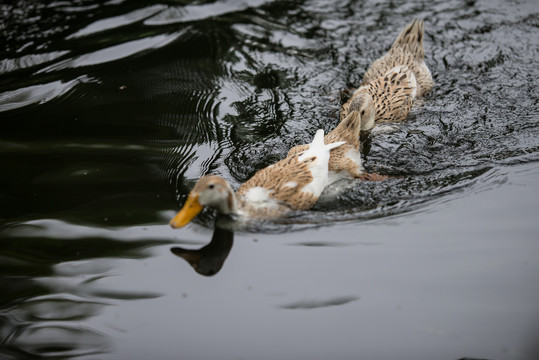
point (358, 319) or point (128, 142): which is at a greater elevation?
point (128, 142)

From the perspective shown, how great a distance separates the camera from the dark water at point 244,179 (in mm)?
4355

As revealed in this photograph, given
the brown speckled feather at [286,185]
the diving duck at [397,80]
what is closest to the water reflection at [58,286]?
the brown speckled feather at [286,185]

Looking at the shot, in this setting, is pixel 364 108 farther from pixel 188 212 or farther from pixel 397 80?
pixel 188 212

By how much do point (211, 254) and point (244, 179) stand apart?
57.3 inches

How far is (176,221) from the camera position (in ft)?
16.4

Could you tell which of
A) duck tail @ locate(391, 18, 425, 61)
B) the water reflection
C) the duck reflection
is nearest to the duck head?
the duck reflection

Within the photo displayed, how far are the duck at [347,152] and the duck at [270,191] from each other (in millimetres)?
264

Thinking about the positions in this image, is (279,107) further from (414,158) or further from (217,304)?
(217,304)

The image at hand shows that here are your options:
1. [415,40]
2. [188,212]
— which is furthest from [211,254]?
[415,40]

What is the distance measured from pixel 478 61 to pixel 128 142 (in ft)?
20.1

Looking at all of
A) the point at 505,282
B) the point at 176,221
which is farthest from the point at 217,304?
the point at 505,282

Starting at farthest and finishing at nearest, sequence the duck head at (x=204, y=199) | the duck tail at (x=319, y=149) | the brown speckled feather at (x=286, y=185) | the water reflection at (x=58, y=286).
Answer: the duck tail at (x=319, y=149)
the brown speckled feather at (x=286, y=185)
the duck head at (x=204, y=199)
the water reflection at (x=58, y=286)

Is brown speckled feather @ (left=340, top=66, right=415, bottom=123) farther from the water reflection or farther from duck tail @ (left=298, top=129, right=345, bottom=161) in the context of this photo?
the water reflection

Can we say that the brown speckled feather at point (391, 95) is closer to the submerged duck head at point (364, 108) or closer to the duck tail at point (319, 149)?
the submerged duck head at point (364, 108)
